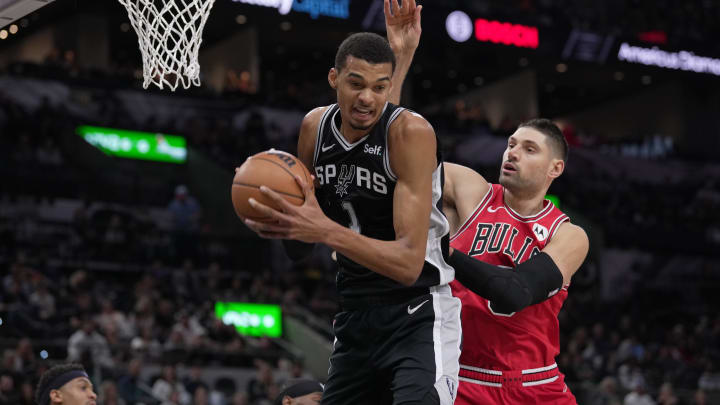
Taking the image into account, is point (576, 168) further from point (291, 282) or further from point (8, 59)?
point (8, 59)

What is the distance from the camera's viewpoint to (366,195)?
3912 millimetres

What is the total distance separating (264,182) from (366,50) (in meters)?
0.71

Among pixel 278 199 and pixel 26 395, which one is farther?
pixel 26 395

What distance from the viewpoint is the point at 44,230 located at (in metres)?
16.8

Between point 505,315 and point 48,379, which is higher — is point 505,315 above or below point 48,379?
above

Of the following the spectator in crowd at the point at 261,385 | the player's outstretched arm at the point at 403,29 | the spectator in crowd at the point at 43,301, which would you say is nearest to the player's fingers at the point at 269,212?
the player's outstretched arm at the point at 403,29

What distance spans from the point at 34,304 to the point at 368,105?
10.0 meters

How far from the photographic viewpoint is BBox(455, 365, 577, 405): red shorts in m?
4.80

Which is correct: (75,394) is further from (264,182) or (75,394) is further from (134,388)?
(134,388)

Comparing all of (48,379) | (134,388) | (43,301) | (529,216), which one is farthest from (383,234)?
(43,301)

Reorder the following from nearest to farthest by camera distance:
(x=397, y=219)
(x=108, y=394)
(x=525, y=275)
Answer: (x=397, y=219), (x=525, y=275), (x=108, y=394)

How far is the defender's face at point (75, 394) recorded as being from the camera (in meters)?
5.84

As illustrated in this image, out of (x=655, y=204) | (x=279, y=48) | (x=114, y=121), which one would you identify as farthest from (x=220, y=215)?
(x=655, y=204)

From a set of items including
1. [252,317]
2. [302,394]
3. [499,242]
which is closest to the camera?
[499,242]
